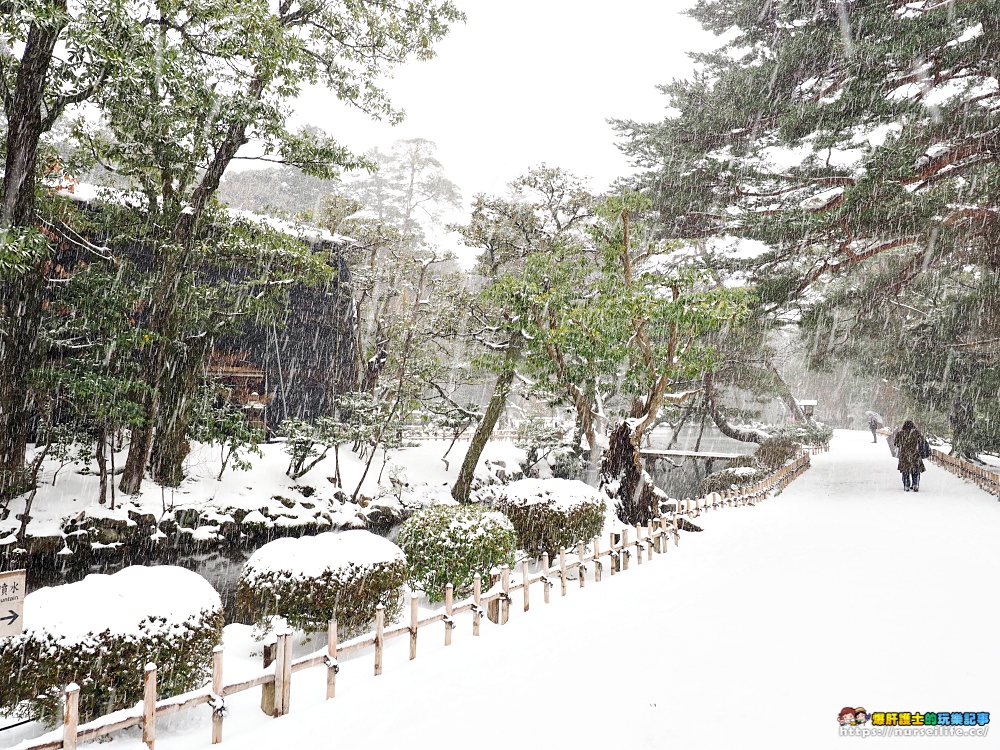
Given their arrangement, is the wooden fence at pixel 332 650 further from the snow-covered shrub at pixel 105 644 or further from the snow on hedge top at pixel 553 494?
the snow on hedge top at pixel 553 494

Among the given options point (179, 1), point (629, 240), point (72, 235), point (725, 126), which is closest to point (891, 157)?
point (725, 126)

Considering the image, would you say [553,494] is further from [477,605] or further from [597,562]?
[477,605]

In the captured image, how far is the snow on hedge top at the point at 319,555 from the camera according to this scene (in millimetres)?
5077

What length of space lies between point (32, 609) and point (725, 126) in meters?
13.3

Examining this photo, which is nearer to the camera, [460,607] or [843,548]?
[460,607]

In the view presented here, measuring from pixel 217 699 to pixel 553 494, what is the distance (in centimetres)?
567

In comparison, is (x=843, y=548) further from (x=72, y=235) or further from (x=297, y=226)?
(x=72, y=235)

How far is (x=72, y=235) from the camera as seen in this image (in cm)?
1310

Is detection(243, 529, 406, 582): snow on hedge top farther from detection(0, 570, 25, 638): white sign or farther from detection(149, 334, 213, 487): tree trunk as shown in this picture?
detection(149, 334, 213, 487): tree trunk

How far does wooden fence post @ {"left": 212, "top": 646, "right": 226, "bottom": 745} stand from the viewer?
3449 mm

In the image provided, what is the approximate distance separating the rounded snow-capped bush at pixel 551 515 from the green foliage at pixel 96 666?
4995 millimetres

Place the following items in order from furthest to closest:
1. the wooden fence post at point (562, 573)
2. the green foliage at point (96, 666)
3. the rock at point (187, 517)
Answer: the rock at point (187, 517) < the wooden fence post at point (562, 573) < the green foliage at point (96, 666)

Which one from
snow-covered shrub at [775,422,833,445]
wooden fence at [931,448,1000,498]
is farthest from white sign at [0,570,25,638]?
snow-covered shrub at [775,422,833,445]

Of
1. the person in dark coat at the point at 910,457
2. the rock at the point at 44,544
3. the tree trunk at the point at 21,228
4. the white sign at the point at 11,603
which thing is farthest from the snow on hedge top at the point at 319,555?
the person in dark coat at the point at 910,457
